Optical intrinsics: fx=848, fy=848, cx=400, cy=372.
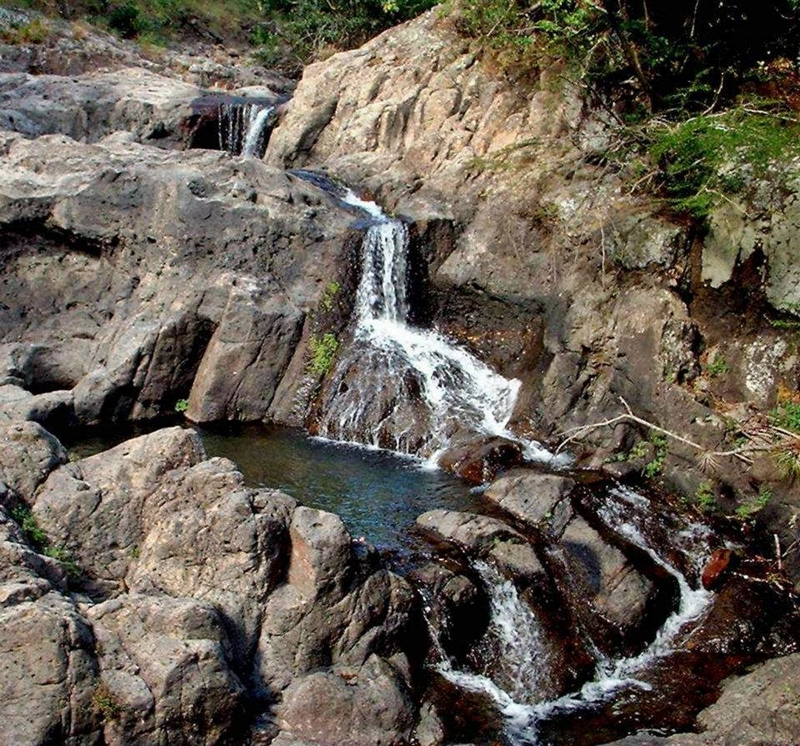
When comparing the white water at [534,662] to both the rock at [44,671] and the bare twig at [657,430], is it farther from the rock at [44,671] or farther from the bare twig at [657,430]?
the rock at [44,671]

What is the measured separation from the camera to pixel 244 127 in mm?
22375

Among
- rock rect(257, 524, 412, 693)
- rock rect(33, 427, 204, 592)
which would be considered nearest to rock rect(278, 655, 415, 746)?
rock rect(257, 524, 412, 693)

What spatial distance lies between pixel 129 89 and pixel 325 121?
574 cm

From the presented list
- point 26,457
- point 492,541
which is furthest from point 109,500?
point 492,541

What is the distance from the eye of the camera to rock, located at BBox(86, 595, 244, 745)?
680 cm

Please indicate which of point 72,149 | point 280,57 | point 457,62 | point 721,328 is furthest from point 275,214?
point 280,57

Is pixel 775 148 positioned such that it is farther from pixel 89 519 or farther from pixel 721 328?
pixel 89 519

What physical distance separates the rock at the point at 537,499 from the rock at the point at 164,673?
5.15 metres

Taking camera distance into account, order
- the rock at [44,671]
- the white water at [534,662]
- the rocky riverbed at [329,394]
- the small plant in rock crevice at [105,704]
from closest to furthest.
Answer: the rock at [44,671], the small plant in rock crevice at [105,704], the rocky riverbed at [329,394], the white water at [534,662]

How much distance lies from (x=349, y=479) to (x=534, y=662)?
4894 mm

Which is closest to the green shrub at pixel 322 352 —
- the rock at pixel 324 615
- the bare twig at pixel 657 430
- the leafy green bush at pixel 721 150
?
the bare twig at pixel 657 430

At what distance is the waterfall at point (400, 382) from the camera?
15.1m

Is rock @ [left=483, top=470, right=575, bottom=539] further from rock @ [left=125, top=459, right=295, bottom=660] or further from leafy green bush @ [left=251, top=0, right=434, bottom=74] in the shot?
leafy green bush @ [left=251, top=0, right=434, bottom=74]

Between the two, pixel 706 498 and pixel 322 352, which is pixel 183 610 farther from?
pixel 322 352
